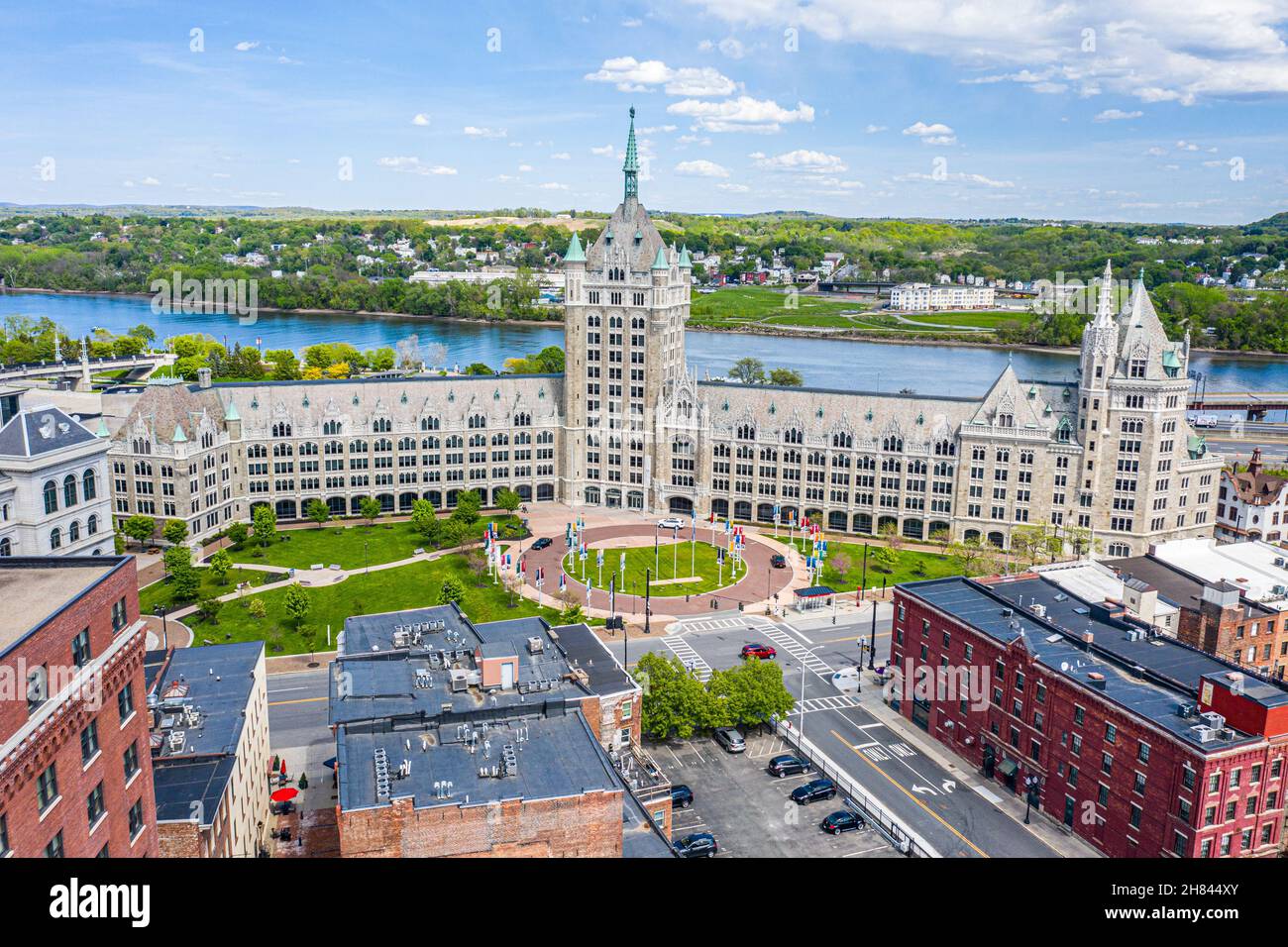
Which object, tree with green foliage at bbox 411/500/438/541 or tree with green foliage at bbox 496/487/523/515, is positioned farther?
tree with green foliage at bbox 496/487/523/515

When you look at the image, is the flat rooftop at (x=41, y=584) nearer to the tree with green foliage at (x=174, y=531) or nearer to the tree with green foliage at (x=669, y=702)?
the tree with green foliage at (x=669, y=702)

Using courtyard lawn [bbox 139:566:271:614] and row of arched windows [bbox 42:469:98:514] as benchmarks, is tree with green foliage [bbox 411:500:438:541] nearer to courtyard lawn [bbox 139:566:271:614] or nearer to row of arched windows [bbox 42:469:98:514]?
courtyard lawn [bbox 139:566:271:614]

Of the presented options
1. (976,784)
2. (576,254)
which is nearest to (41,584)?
(976,784)

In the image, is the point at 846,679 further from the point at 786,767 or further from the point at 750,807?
the point at 750,807

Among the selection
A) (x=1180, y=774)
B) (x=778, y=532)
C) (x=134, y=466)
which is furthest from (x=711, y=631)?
(x=134, y=466)

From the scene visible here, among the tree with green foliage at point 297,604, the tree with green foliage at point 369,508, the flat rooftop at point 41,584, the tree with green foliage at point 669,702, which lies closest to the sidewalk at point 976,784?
the tree with green foliage at point 669,702

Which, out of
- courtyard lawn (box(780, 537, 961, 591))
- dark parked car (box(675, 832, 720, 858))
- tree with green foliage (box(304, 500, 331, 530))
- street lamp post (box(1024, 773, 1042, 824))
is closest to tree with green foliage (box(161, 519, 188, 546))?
tree with green foliage (box(304, 500, 331, 530))
